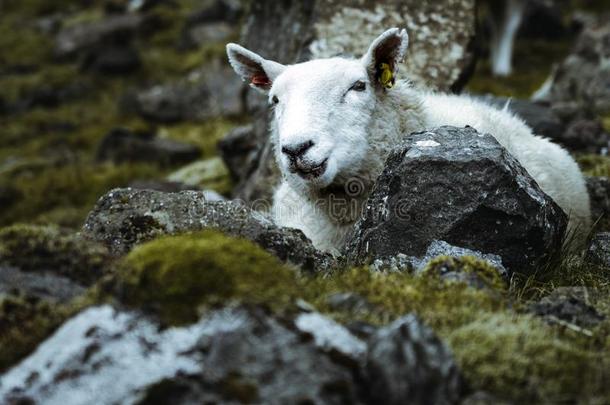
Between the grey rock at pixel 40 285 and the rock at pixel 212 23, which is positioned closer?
the grey rock at pixel 40 285

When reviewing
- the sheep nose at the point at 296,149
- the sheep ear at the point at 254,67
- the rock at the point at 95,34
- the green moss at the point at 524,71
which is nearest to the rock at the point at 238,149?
the sheep ear at the point at 254,67

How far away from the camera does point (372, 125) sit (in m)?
7.98

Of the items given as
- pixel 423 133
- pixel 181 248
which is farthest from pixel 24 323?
pixel 423 133

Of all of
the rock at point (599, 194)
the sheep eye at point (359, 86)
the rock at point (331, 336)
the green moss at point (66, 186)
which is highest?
the sheep eye at point (359, 86)

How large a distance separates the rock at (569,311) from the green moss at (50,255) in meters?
2.89

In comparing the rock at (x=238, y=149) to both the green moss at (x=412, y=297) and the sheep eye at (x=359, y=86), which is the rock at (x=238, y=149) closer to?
the sheep eye at (x=359, y=86)

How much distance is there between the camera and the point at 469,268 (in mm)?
5695

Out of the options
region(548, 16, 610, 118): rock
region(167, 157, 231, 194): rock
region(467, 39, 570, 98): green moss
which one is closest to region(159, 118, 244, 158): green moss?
region(167, 157, 231, 194): rock

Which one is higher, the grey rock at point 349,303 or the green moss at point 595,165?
the grey rock at point 349,303

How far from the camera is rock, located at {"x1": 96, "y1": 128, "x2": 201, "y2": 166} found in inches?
779

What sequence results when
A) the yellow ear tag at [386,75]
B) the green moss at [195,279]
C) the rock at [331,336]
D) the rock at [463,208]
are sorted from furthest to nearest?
the yellow ear tag at [386,75] → the rock at [463,208] → the green moss at [195,279] → the rock at [331,336]

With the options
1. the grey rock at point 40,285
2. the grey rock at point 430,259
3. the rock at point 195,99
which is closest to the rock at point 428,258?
the grey rock at point 430,259

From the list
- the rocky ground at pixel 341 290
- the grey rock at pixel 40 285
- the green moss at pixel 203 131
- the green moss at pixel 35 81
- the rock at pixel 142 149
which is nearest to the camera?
the rocky ground at pixel 341 290

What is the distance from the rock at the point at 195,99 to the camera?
24.6m
